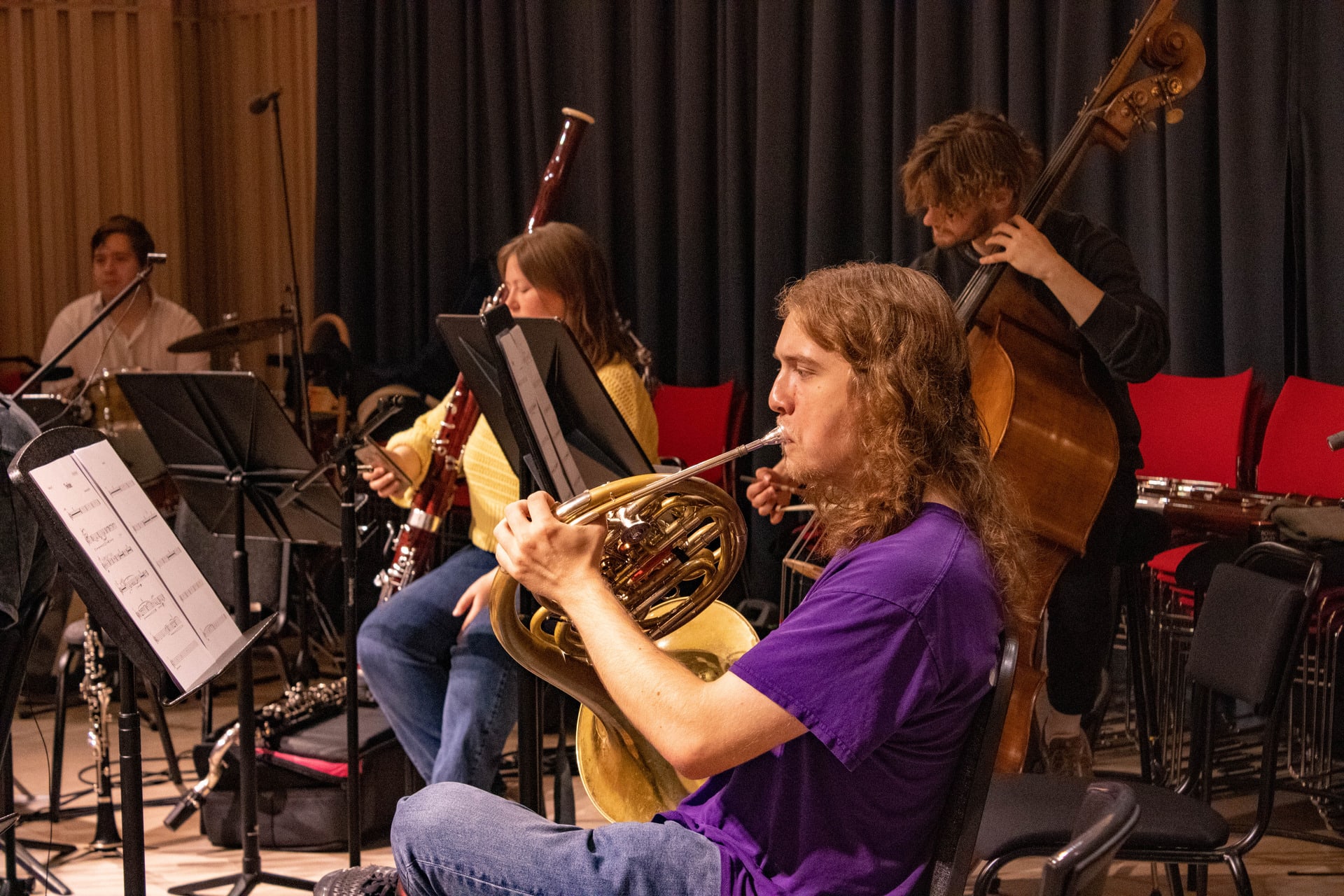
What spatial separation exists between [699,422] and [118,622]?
9.22ft

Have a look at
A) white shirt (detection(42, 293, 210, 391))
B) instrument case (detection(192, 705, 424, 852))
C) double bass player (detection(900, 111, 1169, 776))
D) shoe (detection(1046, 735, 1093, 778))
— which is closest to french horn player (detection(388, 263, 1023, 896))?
double bass player (detection(900, 111, 1169, 776))

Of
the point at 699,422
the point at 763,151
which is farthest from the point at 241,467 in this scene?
the point at 763,151

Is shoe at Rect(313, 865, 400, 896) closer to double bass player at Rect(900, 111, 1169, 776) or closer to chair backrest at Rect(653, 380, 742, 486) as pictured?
double bass player at Rect(900, 111, 1169, 776)

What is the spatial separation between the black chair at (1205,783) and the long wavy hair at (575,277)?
1.27 metres

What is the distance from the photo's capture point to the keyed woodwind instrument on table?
5.80ft

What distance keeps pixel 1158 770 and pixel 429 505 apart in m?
1.67

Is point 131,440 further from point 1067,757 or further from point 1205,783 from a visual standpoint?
point 1205,783

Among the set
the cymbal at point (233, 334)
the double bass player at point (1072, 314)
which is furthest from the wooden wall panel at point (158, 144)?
the double bass player at point (1072, 314)

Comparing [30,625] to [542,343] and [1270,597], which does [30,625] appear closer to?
[542,343]

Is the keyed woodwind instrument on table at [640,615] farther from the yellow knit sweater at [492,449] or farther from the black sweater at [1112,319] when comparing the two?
the yellow knit sweater at [492,449]

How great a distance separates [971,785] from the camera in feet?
4.36

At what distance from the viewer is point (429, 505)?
2975 mm

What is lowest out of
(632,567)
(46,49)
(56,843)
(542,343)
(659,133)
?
(56,843)

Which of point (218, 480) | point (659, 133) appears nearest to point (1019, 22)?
point (659, 133)
